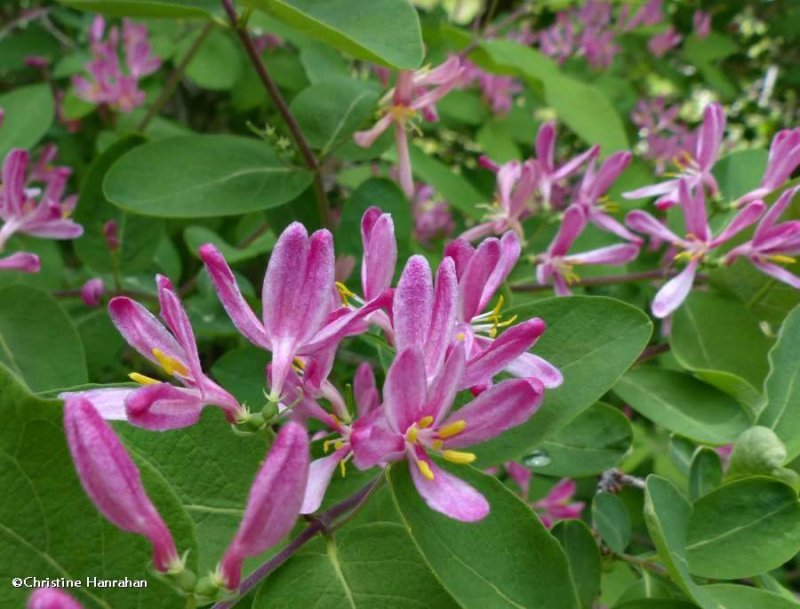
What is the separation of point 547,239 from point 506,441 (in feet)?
2.21

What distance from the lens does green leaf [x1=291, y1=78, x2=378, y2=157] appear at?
3.83ft

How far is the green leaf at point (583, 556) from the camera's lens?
836 millimetres

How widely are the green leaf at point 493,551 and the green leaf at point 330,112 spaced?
64cm

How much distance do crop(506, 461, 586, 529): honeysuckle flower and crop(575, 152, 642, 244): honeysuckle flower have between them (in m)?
0.48

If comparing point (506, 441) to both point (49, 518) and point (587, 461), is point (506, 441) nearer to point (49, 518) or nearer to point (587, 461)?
point (587, 461)

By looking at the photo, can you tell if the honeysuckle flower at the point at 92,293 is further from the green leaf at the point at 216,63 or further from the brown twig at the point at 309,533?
the green leaf at the point at 216,63

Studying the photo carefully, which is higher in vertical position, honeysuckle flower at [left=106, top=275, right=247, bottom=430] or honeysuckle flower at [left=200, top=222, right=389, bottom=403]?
honeysuckle flower at [left=200, top=222, right=389, bottom=403]

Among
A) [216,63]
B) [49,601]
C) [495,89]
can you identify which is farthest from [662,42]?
[49,601]

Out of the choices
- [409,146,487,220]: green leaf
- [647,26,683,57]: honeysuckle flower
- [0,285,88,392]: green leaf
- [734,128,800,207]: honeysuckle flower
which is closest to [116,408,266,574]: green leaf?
[0,285,88,392]: green leaf

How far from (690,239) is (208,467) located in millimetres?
773

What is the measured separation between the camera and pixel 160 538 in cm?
53

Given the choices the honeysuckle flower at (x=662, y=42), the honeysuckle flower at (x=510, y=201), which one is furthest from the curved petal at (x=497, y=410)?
the honeysuckle flower at (x=662, y=42)

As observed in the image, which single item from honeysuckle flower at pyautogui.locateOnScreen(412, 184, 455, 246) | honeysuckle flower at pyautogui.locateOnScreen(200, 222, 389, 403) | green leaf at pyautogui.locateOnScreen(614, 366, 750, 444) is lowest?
honeysuckle flower at pyautogui.locateOnScreen(412, 184, 455, 246)

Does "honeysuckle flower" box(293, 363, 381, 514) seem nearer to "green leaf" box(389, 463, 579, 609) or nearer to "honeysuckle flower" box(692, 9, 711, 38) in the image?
"green leaf" box(389, 463, 579, 609)
